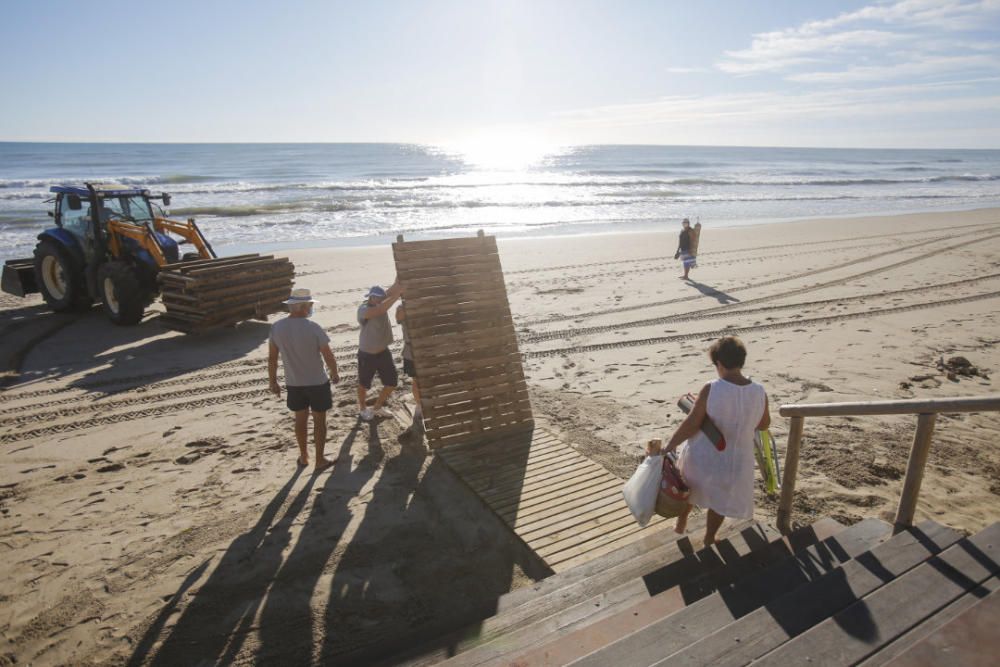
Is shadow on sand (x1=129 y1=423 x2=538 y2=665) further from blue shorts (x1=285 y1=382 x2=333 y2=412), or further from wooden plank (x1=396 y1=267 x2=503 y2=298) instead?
wooden plank (x1=396 y1=267 x2=503 y2=298)

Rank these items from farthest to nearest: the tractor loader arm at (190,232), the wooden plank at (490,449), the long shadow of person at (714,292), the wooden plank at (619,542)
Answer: the long shadow of person at (714,292), the tractor loader arm at (190,232), the wooden plank at (490,449), the wooden plank at (619,542)

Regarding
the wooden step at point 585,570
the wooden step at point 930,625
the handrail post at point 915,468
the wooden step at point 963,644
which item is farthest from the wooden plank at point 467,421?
the wooden step at point 963,644

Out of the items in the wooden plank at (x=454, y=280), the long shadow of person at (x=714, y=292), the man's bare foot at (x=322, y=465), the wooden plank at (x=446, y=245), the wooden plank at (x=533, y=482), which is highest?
the wooden plank at (x=446, y=245)

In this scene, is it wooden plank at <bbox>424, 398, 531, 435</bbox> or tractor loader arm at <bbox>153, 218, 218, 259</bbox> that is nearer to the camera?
wooden plank at <bbox>424, 398, 531, 435</bbox>

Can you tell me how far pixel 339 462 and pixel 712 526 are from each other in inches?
146

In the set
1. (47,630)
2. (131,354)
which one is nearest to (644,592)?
(47,630)

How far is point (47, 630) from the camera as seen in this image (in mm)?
3721

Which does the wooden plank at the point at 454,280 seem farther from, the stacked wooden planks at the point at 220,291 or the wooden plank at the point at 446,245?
the stacked wooden planks at the point at 220,291

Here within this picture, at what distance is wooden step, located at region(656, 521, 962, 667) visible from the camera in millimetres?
2172

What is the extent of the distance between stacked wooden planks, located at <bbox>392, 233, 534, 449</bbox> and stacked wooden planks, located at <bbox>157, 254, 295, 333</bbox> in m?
4.79

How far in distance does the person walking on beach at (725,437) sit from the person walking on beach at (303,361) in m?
3.28

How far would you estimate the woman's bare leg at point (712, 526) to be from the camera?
143 inches

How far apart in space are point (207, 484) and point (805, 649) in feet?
17.0

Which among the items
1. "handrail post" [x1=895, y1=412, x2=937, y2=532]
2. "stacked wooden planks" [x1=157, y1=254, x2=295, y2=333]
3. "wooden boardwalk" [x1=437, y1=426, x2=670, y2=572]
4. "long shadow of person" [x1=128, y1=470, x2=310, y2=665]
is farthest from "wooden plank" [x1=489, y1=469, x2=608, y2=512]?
"stacked wooden planks" [x1=157, y1=254, x2=295, y2=333]
